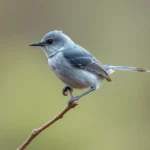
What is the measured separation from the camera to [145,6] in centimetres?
721

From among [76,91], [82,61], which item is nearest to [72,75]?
[82,61]

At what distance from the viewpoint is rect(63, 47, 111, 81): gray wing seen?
310cm

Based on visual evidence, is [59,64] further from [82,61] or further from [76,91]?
[76,91]

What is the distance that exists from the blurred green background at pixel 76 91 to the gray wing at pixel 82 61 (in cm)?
177

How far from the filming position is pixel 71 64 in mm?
3084

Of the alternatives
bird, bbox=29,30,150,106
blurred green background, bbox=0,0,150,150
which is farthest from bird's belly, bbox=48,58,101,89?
blurred green background, bbox=0,0,150,150

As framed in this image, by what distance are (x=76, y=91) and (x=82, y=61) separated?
241 cm

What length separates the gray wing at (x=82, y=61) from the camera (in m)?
3.10

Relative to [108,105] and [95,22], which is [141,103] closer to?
[108,105]

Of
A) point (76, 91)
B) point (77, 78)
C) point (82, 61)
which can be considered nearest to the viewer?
point (77, 78)

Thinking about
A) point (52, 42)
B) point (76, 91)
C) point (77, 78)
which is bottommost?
point (76, 91)

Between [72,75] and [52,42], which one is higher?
[52,42]

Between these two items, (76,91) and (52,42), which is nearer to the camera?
(52,42)

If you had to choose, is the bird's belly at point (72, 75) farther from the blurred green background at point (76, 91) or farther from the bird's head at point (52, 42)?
the blurred green background at point (76, 91)
